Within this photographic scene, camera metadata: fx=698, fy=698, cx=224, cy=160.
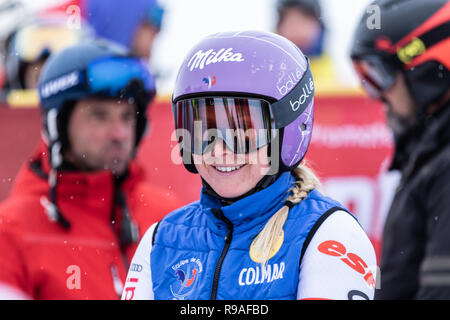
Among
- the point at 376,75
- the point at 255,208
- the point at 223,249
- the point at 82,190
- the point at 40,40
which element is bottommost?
the point at 82,190

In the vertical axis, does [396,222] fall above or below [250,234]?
below

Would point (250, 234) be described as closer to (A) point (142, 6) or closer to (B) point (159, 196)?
(B) point (159, 196)

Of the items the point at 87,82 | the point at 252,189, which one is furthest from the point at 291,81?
Answer: the point at 87,82

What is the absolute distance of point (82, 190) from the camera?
354 centimetres

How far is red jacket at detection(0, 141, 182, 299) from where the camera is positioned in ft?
9.94

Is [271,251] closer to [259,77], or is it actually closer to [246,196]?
[246,196]

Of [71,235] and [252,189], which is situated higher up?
[252,189]

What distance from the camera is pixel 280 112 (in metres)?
2.21

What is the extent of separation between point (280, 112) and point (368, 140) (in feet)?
11.6

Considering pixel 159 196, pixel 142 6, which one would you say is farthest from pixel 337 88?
pixel 159 196

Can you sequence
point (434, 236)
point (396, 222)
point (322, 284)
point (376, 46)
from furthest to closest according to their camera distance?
point (376, 46) < point (396, 222) < point (434, 236) < point (322, 284)

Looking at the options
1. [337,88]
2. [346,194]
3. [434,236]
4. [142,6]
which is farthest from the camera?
[142,6]

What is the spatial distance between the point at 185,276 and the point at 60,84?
79.0 inches

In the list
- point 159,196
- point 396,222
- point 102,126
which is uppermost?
point 102,126
